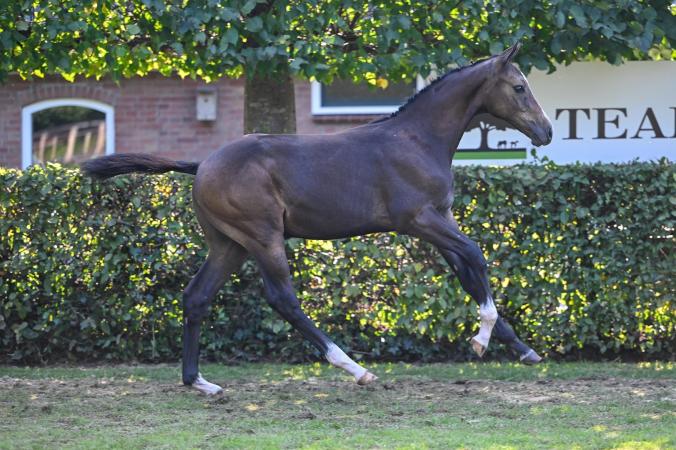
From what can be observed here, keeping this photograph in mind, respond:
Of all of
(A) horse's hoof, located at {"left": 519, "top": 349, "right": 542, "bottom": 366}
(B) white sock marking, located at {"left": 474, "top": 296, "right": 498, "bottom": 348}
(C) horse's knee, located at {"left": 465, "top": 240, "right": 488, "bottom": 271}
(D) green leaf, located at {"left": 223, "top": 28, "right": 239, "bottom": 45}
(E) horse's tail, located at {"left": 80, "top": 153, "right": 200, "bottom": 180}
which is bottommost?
(A) horse's hoof, located at {"left": 519, "top": 349, "right": 542, "bottom": 366}

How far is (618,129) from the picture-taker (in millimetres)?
9273

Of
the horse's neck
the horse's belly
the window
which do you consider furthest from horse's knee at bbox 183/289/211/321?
the window

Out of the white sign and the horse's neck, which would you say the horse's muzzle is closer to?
the horse's neck

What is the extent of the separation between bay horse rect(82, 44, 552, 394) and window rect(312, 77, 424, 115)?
8955mm

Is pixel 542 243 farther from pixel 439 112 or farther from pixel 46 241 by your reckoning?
pixel 46 241

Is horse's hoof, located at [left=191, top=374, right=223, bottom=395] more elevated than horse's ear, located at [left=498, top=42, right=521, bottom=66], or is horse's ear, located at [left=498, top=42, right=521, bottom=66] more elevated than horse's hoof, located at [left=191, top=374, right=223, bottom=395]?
horse's ear, located at [left=498, top=42, right=521, bottom=66]

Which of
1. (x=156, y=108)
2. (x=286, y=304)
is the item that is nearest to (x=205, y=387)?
(x=286, y=304)

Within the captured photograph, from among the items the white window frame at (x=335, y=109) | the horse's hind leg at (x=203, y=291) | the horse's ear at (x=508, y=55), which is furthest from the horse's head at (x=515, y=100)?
the white window frame at (x=335, y=109)

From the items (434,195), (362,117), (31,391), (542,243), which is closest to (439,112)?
(434,195)

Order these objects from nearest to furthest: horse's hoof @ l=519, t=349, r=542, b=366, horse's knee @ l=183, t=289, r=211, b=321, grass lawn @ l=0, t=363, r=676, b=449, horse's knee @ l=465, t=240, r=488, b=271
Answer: grass lawn @ l=0, t=363, r=676, b=449
horse's knee @ l=465, t=240, r=488, b=271
horse's hoof @ l=519, t=349, r=542, b=366
horse's knee @ l=183, t=289, r=211, b=321

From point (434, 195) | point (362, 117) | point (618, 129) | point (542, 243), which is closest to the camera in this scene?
point (434, 195)

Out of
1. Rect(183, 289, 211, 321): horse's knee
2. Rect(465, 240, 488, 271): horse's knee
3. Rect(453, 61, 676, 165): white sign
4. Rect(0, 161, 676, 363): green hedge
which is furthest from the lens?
Rect(453, 61, 676, 165): white sign

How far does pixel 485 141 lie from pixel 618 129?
1117 mm

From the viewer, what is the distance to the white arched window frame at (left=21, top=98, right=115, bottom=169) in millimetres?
16484
